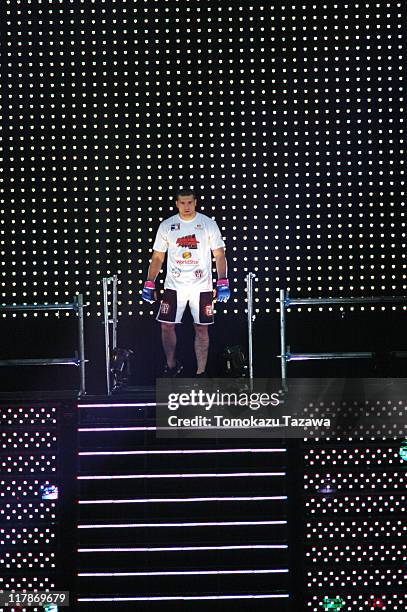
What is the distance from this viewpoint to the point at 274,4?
896 centimetres

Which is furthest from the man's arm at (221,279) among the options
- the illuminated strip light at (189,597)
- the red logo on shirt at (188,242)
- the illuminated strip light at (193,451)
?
the illuminated strip light at (189,597)

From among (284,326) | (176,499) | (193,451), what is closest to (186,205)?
(284,326)

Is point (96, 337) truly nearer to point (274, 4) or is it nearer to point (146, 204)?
point (146, 204)

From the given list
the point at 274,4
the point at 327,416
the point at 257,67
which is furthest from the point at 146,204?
the point at 327,416

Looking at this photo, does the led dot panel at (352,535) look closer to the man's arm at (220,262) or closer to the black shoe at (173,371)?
the black shoe at (173,371)

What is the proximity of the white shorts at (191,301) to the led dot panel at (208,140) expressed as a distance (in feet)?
3.34

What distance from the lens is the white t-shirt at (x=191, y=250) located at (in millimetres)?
7926

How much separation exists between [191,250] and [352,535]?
2841mm

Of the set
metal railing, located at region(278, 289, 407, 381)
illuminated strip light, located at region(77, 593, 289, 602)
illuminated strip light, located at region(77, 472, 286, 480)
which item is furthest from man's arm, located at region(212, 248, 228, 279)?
illuminated strip light, located at region(77, 593, 289, 602)

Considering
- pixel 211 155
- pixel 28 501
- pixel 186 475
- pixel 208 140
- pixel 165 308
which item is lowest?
pixel 28 501

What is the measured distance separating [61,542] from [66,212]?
3.46m

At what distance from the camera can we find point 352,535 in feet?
23.9

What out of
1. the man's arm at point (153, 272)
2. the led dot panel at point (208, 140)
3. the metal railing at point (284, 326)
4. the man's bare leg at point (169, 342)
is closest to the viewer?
the metal railing at point (284, 326)

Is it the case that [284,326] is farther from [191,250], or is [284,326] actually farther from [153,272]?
[153,272]
